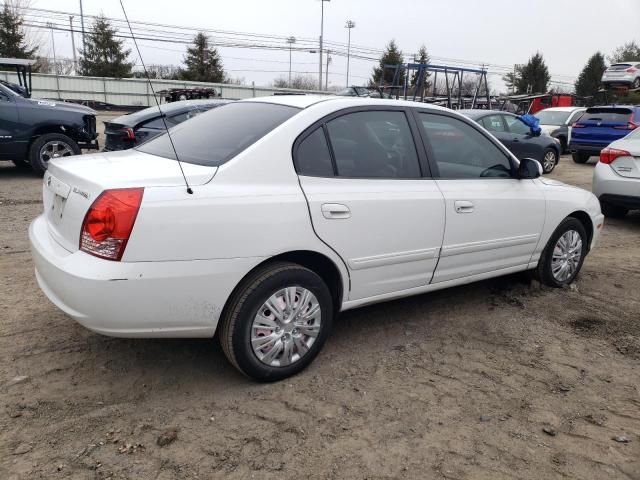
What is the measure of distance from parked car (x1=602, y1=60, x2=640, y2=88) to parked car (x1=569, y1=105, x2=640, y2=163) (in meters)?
15.1

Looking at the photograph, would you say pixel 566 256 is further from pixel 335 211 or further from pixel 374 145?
pixel 335 211

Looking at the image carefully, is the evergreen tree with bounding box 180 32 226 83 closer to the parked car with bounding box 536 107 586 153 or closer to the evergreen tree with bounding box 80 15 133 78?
the evergreen tree with bounding box 80 15 133 78

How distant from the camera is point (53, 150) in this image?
9445mm

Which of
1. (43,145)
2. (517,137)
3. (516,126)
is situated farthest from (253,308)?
(516,126)

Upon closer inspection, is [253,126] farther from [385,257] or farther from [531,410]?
[531,410]

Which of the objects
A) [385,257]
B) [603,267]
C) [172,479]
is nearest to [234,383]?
[172,479]

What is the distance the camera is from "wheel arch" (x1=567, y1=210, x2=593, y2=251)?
189 inches

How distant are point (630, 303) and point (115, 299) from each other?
418cm

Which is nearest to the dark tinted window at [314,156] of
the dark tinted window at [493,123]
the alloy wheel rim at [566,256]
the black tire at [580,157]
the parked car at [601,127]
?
the alloy wheel rim at [566,256]

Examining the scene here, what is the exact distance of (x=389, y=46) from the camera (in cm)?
5916

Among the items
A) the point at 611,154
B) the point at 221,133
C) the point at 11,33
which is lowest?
the point at 611,154

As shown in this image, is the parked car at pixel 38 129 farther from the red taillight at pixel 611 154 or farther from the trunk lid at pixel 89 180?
the red taillight at pixel 611 154

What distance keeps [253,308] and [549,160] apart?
39.8 feet

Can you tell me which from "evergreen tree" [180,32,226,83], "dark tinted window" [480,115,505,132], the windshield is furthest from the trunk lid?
Result: "evergreen tree" [180,32,226,83]
